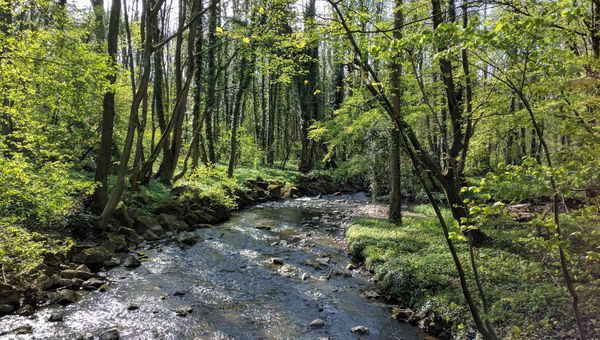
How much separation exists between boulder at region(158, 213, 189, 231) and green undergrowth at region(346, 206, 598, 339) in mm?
6391

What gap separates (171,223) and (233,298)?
21.8 feet

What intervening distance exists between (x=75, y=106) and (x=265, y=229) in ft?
27.1

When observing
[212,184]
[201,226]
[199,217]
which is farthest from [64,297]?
[212,184]

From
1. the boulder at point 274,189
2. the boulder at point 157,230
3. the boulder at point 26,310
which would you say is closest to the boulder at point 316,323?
the boulder at point 26,310

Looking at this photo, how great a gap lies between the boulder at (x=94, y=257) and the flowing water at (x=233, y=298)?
539 millimetres

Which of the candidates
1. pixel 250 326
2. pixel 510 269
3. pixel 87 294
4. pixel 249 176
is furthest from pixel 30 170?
pixel 249 176

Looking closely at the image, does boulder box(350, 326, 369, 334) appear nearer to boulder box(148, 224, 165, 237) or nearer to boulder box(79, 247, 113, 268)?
boulder box(79, 247, 113, 268)

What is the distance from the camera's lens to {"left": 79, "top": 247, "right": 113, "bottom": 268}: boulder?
935 cm

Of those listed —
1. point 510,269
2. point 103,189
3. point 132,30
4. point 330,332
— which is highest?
point 132,30

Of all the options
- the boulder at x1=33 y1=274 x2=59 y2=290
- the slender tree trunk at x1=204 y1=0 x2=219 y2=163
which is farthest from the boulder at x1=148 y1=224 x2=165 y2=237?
the slender tree trunk at x1=204 y1=0 x2=219 y2=163

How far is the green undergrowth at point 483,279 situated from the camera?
19.2 feet

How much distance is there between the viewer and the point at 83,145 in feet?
53.2

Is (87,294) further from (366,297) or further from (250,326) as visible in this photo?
(366,297)

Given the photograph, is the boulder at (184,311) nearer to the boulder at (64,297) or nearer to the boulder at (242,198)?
the boulder at (64,297)
